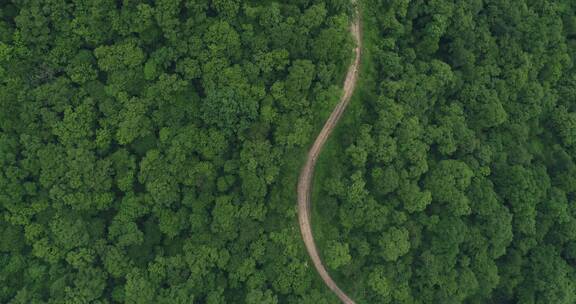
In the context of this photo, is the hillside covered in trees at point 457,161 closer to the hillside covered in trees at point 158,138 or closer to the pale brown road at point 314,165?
the pale brown road at point 314,165

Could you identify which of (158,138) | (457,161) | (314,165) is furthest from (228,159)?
(457,161)

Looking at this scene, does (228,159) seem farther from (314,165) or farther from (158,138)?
(314,165)

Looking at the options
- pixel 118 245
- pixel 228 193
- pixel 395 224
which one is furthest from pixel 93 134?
pixel 395 224

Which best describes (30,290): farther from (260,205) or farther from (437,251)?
(437,251)

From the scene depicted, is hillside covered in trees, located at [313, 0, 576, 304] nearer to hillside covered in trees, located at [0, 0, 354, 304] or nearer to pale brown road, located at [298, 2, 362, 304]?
pale brown road, located at [298, 2, 362, 304]

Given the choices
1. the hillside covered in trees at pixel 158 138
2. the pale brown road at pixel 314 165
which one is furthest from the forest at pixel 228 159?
the pale brown road at pixel 314 165

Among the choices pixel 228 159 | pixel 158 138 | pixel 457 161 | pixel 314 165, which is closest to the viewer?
pixel 228 159
